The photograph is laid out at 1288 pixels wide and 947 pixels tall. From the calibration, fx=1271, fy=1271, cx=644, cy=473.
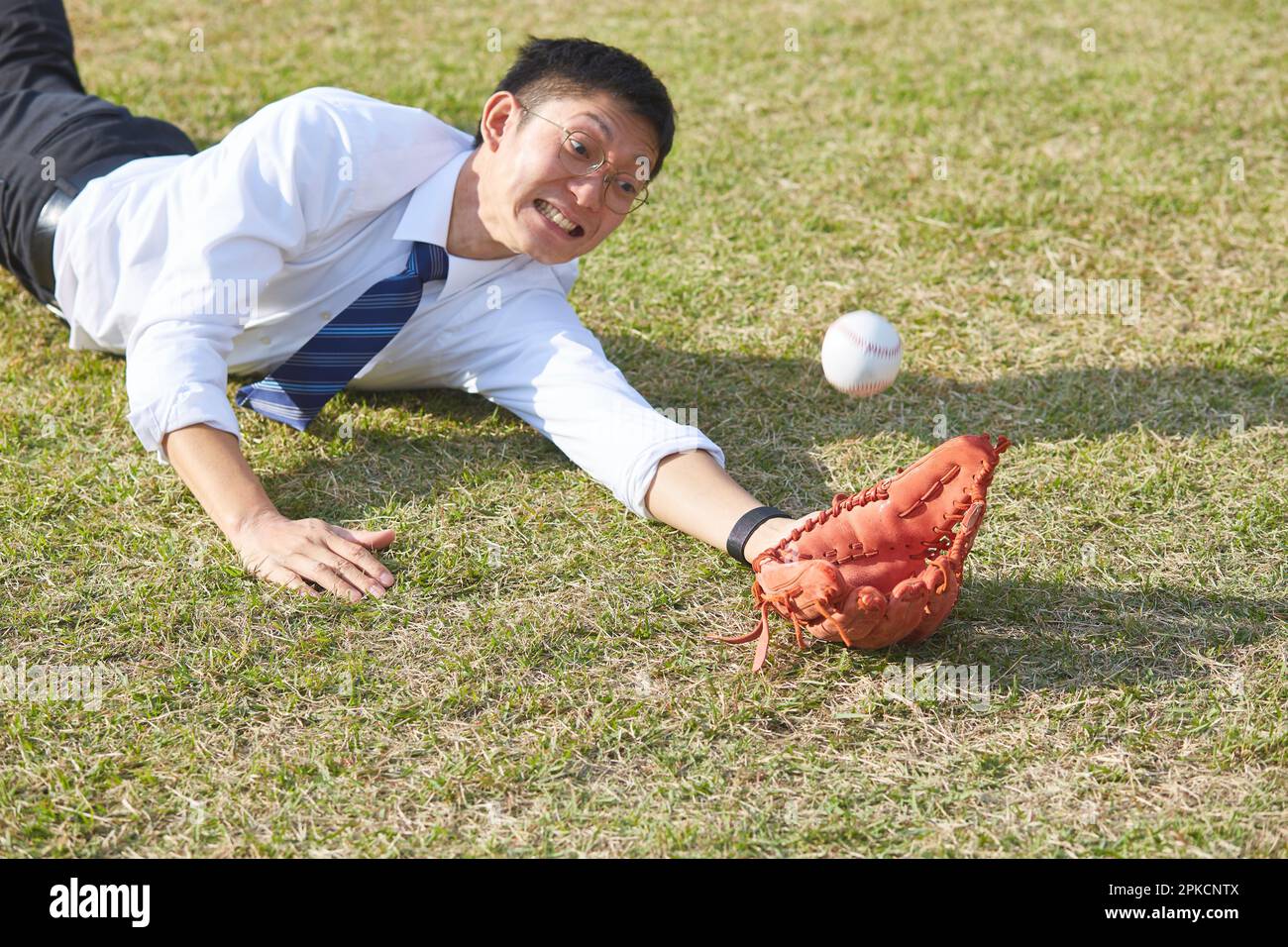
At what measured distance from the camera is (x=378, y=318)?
3.62 meters

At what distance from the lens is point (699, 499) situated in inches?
128

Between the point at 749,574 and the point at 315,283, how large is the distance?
153cm

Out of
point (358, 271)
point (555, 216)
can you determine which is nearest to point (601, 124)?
point (555, 216)

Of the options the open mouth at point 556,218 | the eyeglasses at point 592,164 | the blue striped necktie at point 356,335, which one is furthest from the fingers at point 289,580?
the eyeglasses at point 592,164

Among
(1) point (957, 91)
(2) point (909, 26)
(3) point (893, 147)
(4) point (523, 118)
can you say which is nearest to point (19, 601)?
(4) point (523, 118)

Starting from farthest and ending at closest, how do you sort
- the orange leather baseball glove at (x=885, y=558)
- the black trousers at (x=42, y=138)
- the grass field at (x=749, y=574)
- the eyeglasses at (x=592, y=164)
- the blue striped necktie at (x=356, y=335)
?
1. the black trousers at (x=42, y=138)
2. the blue striped necktie at (x=356, y=335)
3. the eyeglasses at (x=592, y=164)
4. the orange leather baseball glove at (x=885, y=558)
5. the grass field at (x=749, y=574)

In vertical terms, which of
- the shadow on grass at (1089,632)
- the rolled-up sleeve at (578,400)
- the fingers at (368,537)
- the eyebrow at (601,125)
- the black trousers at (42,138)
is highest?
the black trousers at (42,138)

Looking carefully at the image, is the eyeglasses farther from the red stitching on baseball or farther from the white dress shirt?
the red stitching on baseball

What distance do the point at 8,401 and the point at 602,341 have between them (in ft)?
6.24

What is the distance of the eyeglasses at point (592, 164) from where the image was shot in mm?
3322

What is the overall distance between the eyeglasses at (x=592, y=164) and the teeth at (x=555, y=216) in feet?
0.39

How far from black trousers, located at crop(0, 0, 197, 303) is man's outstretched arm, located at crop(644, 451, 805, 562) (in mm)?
2095

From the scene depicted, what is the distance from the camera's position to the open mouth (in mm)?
3430

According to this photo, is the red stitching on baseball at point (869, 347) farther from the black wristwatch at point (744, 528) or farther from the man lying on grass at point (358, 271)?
the black wristwatch at point (744, 528)
